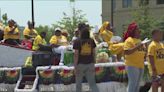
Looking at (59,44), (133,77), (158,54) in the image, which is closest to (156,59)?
(158,54)

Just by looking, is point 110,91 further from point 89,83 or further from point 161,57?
point 161,57

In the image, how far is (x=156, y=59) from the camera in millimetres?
10078

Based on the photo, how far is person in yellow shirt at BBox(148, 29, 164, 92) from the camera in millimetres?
9953

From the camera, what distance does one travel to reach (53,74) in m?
12.5

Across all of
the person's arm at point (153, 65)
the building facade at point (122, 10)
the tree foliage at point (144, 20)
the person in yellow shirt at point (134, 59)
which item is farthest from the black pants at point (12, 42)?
the building facade at point (122, 10)

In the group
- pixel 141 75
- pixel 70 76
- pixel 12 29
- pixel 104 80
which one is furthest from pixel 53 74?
pixel 12 29

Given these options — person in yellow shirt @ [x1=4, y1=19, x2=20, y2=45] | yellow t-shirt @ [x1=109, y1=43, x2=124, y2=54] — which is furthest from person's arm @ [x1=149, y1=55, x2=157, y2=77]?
person in yellow shirt @ [x1=4, y1=19, x2=20, y2=45]

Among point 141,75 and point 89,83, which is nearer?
point 141,75

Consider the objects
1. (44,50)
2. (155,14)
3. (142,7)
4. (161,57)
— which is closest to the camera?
(161,57)

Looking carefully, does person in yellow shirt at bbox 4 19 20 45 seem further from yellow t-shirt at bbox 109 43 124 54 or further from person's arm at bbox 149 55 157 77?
person's arm at bbox 149 55 157 77

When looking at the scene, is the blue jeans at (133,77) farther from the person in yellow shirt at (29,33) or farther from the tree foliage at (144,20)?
the tree foliage at (144,20)

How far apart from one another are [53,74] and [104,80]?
1393mm

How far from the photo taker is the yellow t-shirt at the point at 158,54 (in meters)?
10.0

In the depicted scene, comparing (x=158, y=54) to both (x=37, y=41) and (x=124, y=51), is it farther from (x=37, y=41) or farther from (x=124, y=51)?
(x=37, y=41)
